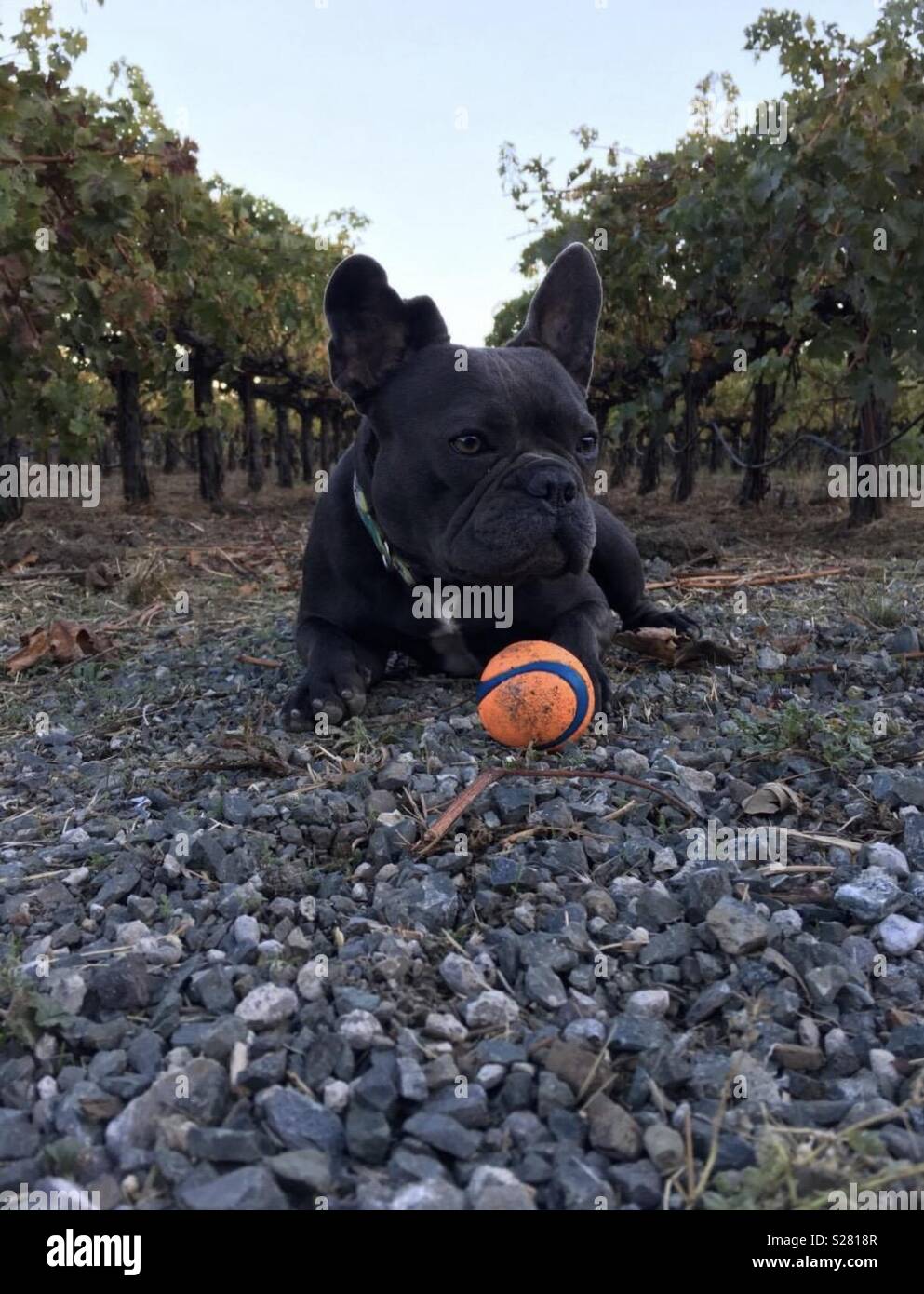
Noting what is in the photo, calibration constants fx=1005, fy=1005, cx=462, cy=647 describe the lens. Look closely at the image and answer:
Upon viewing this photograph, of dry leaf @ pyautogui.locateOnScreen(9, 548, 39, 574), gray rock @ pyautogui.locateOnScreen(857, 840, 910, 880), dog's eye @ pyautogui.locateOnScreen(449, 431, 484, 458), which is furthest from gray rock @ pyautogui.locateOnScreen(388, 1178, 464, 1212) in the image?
→ dry leaf @ pyautogui.locateOnScreen(9, 548, 39, 574)

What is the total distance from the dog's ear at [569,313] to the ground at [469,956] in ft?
4.50

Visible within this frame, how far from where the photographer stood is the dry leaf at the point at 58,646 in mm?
4645

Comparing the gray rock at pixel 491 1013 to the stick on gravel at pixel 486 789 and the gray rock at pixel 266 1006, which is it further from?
the stick on gravel at pixel 486 789

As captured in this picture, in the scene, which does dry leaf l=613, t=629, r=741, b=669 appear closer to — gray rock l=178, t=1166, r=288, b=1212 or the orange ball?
the orange ball

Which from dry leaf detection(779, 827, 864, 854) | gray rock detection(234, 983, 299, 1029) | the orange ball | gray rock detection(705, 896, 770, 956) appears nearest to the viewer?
gray rock detection(234, 983, 299, 1029)

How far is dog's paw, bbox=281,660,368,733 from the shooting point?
3.40 m

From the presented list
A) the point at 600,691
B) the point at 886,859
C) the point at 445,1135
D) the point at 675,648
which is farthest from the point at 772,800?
the point at 675,648

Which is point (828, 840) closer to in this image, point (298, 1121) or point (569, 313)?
point (298, 1121)

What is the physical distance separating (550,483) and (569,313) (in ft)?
3.95

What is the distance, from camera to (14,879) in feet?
7.64

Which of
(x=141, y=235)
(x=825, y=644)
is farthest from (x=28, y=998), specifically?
(x=141, y=235)

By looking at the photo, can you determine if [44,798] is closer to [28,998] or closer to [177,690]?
[177,690]

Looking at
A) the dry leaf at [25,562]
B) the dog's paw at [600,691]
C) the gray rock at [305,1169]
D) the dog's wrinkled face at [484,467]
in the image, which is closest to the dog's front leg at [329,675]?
the dog's wrinkled face at [484,467]

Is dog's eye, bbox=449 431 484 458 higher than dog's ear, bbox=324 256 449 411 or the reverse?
the reverse
